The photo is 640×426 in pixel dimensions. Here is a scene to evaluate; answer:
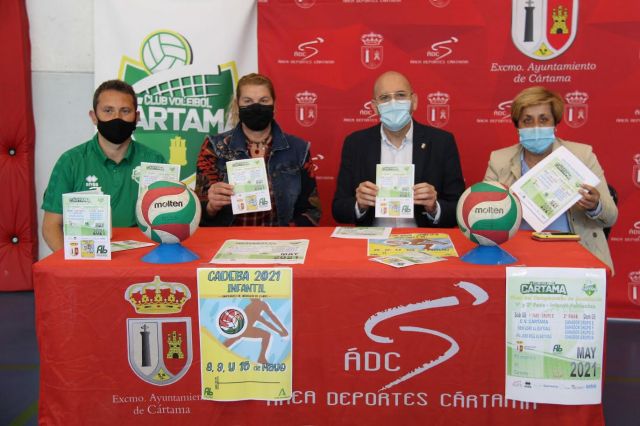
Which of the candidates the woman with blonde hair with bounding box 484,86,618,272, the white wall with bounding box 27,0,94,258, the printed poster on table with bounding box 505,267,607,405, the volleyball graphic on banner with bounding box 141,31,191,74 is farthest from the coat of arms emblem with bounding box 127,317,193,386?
the white wall with bounding box 27,0,94,258

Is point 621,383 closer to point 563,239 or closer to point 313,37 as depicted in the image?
point 563,239

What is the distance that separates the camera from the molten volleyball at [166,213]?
212 centimetres

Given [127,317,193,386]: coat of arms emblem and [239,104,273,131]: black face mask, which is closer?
[127,317,193,386]: coat of arms emblem

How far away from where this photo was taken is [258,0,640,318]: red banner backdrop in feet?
14.0

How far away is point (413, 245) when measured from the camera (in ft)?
7.75

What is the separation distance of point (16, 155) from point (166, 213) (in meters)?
3.15

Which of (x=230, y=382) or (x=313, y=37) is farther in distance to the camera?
(x=313, y=37)

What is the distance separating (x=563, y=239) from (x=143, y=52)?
3169 millimetres

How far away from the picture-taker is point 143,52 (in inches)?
176

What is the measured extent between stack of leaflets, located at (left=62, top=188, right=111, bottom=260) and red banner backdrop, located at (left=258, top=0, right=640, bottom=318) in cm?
253

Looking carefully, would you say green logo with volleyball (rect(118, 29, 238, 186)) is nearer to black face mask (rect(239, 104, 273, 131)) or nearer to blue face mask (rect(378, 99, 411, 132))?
black face mask (rect(239, 104, 273, 131))

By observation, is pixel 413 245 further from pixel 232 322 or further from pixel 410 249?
pixel 232 322

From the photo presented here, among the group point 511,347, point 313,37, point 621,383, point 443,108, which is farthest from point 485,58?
point 511,347

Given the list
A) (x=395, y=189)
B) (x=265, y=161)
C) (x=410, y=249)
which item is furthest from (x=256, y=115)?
(x=410, y=249)
